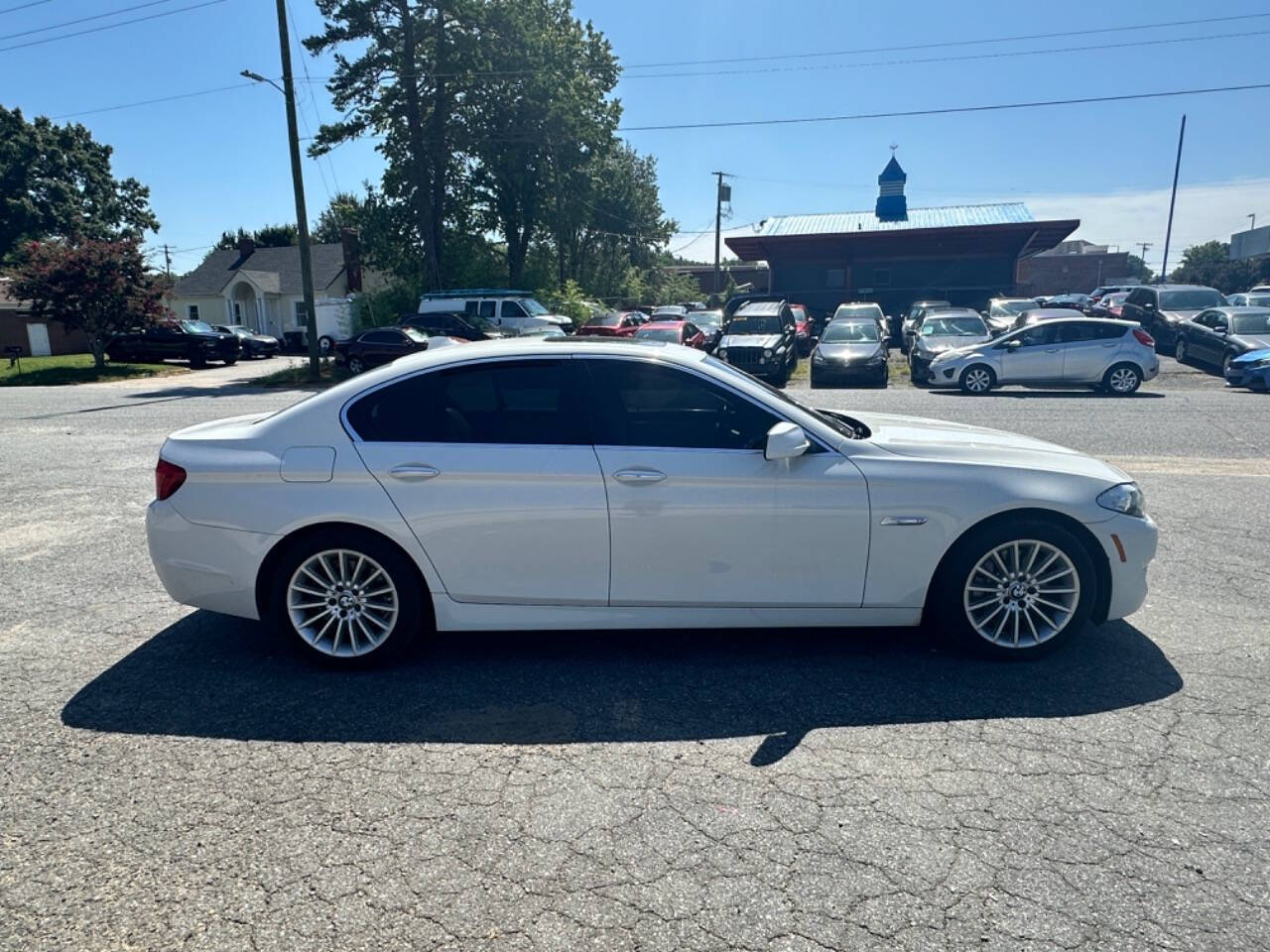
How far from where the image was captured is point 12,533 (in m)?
6.99

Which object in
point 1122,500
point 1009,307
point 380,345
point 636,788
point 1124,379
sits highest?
point 1009,307

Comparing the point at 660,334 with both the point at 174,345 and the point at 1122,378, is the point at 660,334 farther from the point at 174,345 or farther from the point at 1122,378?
the point at 174,345

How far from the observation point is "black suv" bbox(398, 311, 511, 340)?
25906 mm

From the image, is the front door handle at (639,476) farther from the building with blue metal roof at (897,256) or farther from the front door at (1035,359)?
the building with blue metal roof at (897,256)

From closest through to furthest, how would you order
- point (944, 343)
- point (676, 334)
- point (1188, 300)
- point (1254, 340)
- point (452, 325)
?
point (1254, 340)
point (944, 343)
point (676, 334)
point (1188, 300)
point (452, 325)

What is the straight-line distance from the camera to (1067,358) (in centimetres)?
1709

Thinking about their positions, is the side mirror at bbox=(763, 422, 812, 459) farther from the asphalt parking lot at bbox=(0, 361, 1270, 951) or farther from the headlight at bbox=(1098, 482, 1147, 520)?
the headlight at bbox=(1098, 482, 1147, 520)

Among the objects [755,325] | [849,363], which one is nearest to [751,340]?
[755,325]

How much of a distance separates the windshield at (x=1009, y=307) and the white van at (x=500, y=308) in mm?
14544

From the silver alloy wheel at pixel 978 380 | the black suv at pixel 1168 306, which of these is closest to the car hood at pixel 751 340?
the silver alloy wheel at pixel 978 380

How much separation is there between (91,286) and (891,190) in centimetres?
2677

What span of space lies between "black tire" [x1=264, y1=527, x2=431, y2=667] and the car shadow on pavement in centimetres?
9

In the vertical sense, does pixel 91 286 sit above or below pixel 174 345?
above

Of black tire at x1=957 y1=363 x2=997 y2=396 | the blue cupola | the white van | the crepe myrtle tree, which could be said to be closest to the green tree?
the crepe myrtle tree
